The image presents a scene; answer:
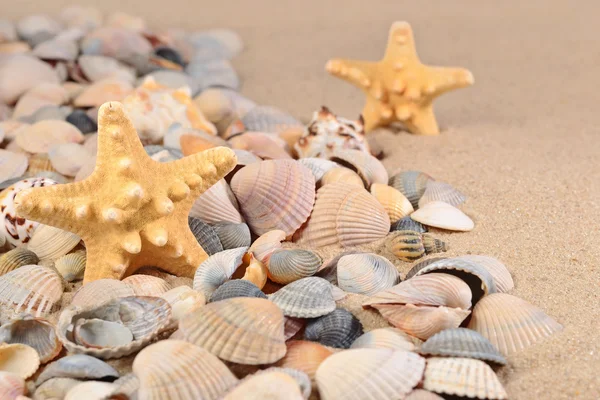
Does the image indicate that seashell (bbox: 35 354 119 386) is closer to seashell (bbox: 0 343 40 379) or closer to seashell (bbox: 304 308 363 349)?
seashell (bbox: 0 343 40 379)

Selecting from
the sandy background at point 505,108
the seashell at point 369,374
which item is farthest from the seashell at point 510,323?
the seashell at point 369,374

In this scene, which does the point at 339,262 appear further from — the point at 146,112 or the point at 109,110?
the point at 146,112

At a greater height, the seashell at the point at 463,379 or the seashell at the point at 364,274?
the seashell at the point at 463,379

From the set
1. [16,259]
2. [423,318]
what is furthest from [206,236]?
[423,318]

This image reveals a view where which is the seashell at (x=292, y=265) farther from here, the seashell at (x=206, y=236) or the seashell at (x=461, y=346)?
the seashell at (x=461, y=346)

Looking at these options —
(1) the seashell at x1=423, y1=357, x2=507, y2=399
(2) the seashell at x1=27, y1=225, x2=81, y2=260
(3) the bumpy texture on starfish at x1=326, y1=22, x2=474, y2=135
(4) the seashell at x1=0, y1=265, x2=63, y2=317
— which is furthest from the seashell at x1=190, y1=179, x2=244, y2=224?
(3) the bumpy texture on starfish at x1=326, y1=22, x2=474, y2=135

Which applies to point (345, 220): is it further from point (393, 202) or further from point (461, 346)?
point (461, 346)

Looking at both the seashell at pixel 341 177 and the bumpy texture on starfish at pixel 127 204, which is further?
the seashell at pixel 341 177
